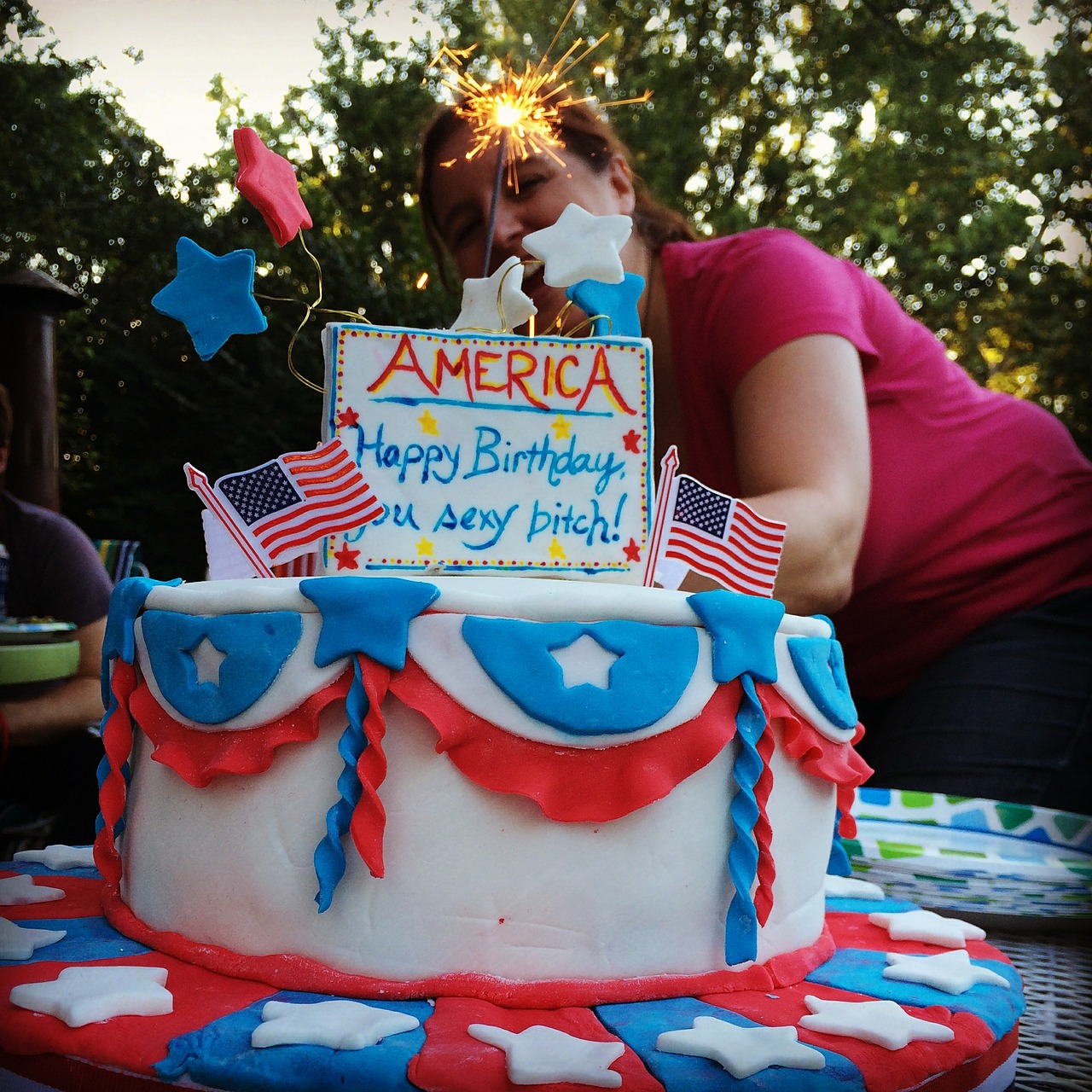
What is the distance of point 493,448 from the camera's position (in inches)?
51.9

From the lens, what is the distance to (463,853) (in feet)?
3.34

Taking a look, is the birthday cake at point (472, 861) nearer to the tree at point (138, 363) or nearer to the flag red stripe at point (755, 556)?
the flag red stripe at point (755, 556)

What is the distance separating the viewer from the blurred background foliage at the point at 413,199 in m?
5.30

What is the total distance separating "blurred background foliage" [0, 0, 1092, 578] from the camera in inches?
209

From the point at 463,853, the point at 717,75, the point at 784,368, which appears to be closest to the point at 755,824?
the point at 463,853

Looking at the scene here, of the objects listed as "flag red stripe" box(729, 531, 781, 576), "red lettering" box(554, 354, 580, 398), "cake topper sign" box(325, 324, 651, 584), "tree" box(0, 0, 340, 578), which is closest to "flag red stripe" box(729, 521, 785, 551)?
"flag red stripe" box(729, 531, 781, 576)

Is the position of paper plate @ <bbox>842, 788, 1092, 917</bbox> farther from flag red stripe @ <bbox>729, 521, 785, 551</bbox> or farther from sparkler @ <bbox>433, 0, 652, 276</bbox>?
sparkler @ <bbox>433, 0, 652, 276</bbox>

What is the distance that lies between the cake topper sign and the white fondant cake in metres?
0.20

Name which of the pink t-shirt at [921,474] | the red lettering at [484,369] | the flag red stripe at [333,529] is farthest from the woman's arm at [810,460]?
the flag red stripe at [333,529]

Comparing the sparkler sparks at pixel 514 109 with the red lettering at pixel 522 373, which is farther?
the sparkler sparks at pixel 514 109

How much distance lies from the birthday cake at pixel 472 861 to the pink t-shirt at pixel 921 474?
1.06m

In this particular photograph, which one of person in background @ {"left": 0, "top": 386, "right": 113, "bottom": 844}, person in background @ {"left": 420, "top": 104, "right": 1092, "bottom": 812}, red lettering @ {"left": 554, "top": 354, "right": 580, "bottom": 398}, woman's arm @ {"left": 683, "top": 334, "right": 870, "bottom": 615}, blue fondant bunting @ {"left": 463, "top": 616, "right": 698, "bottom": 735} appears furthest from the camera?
person in background @ {"left": 0, "top": 386, "right": 113, "bottom": 844}

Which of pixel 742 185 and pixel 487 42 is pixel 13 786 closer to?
pixel 487 42

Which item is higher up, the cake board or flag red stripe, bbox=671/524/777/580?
flag red stripe, bbox=671/524/777/580
